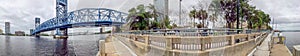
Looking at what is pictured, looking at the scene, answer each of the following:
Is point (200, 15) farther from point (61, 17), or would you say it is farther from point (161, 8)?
point (61, 17)

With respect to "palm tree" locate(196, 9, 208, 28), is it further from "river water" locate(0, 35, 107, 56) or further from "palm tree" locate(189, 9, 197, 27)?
"river water" locate(0, 35, 107, 56)

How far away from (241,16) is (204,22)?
5504 millimetres

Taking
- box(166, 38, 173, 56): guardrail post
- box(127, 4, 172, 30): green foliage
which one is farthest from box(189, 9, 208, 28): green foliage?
box(166, 38, 173, 56): guardrail post

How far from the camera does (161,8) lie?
41.8m

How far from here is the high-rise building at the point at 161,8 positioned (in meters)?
41.2

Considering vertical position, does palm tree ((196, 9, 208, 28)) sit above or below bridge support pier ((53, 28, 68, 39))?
above

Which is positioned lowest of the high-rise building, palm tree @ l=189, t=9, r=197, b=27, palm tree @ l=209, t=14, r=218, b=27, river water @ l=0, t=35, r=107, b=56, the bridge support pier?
river water @ l=0, t=35, r=107, b=56

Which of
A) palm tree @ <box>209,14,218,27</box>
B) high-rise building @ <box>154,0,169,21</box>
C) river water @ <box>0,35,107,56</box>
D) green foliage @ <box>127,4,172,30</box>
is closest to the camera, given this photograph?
river water @ <box>0,35,107,56</box>

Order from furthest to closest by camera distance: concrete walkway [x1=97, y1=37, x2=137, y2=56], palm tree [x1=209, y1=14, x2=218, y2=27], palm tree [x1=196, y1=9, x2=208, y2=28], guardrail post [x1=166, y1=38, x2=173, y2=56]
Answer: palm tree [x1=209, y1=14, x2=218, y2=27]
palm tree [x1=196, y1=9, x2=208, y2=28]
concrete walkway [x1=97, y1=37, x2=137, y2=56]
guardrail post [x1=166, y1=38, x2=173, y2=56]

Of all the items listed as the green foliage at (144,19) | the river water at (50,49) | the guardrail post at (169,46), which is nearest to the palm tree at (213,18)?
the green foliage at (144,19)

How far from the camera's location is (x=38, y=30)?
8894cm

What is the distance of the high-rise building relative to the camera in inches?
1622

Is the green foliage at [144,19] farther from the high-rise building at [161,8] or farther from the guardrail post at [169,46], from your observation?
the guardrail post at [169,46]

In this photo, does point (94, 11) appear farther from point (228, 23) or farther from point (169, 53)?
point (169, 53)
